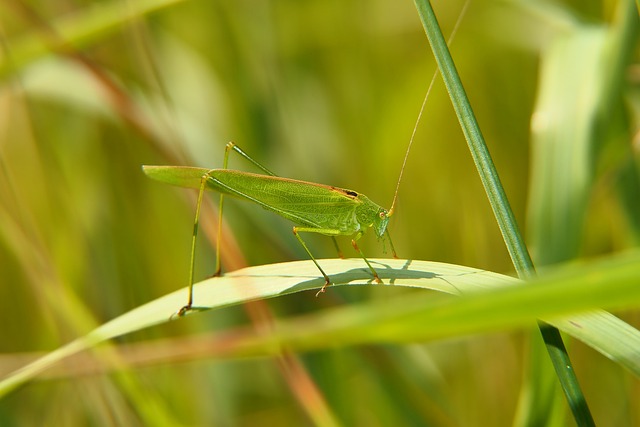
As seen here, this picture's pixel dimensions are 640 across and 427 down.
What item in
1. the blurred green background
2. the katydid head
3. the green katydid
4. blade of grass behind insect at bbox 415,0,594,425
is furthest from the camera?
the katydid head

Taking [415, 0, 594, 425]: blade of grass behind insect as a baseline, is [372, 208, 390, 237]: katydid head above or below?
below

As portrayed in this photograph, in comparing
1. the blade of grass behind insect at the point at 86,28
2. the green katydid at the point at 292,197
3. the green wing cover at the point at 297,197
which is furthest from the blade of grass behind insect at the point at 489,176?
the blade of grass behind insect at the point at 86,28

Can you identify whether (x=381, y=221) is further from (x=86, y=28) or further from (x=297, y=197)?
(x=86, y=28)

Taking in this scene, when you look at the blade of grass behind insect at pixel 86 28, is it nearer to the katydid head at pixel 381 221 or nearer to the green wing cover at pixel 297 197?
the green wing cover at pixel 297 197

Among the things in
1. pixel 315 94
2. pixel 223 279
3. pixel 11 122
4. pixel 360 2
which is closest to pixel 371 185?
pixel 315 94

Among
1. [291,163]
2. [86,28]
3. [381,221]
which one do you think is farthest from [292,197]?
[86,28]

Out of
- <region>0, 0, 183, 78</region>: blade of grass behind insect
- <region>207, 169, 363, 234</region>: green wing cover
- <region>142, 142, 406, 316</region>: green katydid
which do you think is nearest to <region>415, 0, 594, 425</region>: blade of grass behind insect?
<region>142, 142, 406, 316</region>: green katydid

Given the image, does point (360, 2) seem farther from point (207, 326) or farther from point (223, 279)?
point (223, 279)

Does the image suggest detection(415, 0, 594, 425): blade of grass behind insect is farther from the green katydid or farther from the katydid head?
the katydid head
